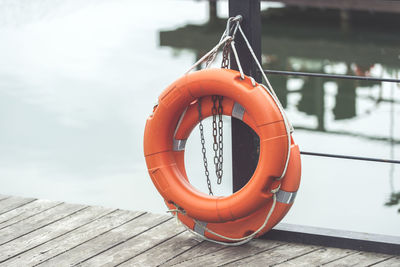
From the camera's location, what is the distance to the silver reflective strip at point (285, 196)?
1.96 m

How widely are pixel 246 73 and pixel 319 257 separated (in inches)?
21.4

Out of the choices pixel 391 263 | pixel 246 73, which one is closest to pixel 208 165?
pixel 246 73

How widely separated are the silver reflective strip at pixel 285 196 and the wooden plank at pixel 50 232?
0.64 meters

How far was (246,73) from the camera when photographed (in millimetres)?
2059

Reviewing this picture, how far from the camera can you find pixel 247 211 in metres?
1.99

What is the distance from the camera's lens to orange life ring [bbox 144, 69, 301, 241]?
75.2 inches

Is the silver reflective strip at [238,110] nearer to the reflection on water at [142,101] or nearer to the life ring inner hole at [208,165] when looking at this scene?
the life ring inner hole at [208,165]

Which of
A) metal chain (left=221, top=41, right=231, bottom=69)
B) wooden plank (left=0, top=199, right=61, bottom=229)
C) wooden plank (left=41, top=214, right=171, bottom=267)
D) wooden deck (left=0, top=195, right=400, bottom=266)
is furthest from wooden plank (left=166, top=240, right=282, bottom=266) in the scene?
wooden plank (left=0, top=199, right=61, bottom=229)

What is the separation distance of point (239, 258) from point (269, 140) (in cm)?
35

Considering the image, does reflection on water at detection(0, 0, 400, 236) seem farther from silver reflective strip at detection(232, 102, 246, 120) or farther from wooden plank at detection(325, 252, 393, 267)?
silver reflective strip at detection(232, 102, 246, 120)

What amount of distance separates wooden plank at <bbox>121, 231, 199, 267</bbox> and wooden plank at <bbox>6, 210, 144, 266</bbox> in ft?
0.66

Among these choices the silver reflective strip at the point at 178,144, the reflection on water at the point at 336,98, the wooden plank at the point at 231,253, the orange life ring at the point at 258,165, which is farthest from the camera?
the reflection on water at the point at 336,98

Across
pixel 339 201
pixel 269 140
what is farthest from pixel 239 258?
pixel 339 201

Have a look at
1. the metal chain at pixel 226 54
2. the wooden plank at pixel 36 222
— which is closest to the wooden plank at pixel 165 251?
the wooden plank at pixel 36 222
